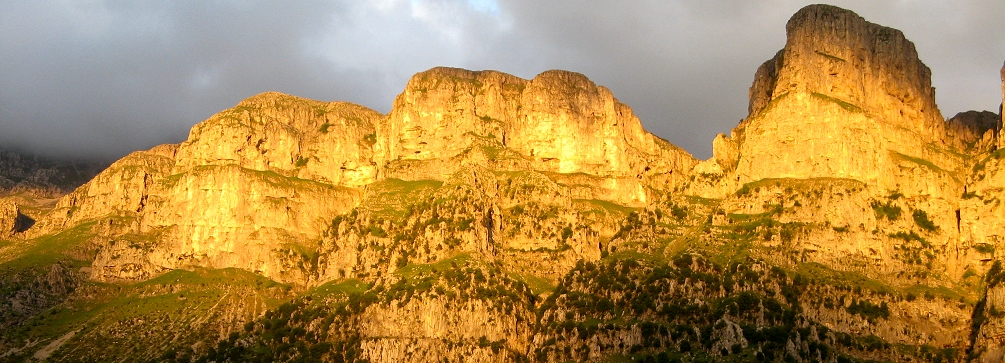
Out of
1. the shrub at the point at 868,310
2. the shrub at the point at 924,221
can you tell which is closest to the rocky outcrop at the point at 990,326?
the shrub at the point at 868,310

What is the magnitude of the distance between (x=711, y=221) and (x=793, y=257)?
676 inches

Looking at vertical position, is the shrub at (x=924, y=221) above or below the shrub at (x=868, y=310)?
above

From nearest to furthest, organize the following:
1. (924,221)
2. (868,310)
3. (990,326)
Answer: (990,326) → (868,310) → (924,221)

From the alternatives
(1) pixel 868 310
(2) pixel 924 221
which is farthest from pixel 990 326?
(2) pixel 924 221

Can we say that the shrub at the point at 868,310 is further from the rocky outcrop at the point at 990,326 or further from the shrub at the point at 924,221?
the shrub at the point at 924,221

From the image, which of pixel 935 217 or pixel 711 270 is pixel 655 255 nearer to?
pixel 711 270

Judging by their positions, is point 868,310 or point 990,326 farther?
point 868,310

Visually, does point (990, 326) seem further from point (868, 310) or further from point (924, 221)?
point (924, 221)

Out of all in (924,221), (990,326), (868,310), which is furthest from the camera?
(924,221)

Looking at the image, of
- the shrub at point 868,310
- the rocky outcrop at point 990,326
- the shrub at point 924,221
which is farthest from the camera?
the shrub at point 924,221

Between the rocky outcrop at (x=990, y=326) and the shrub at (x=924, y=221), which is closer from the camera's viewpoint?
the rocky outcrop at (x=990, y=326)

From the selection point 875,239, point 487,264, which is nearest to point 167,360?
point 487,264

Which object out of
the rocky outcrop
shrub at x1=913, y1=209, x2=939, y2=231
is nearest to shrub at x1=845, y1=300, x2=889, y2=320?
the rocky outcrop

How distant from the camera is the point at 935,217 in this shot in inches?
7589
